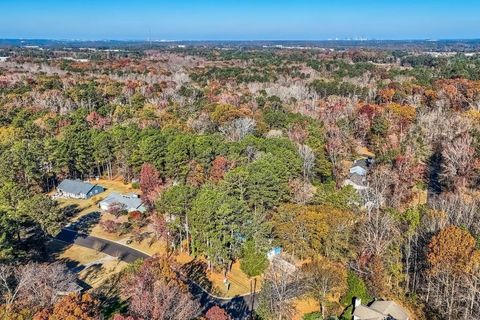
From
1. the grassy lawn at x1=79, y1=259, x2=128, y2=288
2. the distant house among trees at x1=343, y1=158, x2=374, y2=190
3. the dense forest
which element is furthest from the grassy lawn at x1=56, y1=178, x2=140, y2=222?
the distant house among trees at x1=343, y1=158, x2=374, y2=190

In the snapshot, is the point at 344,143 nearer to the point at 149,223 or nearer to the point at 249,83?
the point at 149,223

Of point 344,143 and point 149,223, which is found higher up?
point 344,143

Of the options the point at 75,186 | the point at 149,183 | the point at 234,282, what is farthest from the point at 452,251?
the point at 75,186

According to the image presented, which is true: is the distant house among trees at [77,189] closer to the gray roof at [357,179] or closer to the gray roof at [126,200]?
the gray roof at [126,200]

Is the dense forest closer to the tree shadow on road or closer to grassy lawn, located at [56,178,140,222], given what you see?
grassy lawn, located at [56,178,140,222]

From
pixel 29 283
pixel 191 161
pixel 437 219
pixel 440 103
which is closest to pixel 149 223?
pixel 191 161

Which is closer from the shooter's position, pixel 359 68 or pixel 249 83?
pixel 249 83
